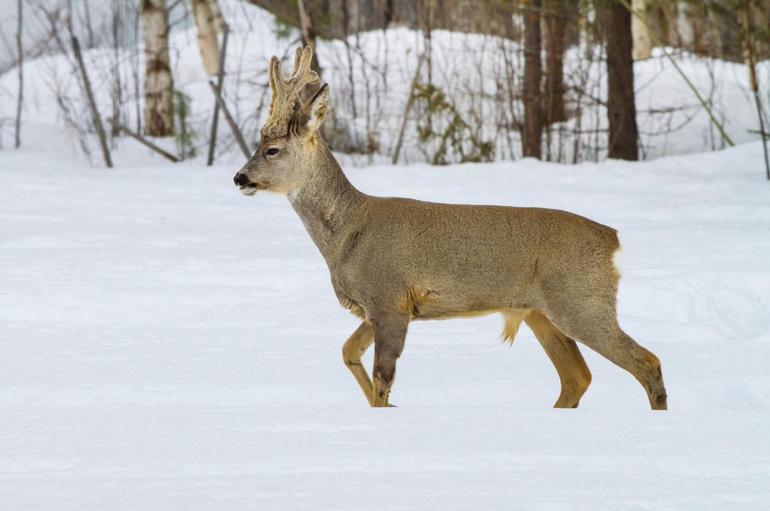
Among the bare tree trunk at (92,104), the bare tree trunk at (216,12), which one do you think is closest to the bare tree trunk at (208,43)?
the bare tree trunk at (216,12)

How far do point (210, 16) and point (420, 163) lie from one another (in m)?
5.95

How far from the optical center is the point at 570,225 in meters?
5.42

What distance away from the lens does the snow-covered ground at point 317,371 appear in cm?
371

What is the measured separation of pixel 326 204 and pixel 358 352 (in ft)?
2.34

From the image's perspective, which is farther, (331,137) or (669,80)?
(669,80)

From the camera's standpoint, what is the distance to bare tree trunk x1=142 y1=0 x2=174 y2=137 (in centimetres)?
1617

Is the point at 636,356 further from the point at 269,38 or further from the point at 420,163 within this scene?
the point at 269,38

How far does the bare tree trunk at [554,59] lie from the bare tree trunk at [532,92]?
6.0 inches

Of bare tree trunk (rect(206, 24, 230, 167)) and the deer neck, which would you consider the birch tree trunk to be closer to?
bare tree trunk (rect(206, 24, 230, 167))

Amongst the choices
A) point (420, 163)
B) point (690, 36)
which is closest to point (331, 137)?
point (420, 163)

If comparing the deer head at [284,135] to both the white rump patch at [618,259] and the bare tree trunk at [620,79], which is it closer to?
the white rump patch at [618,259]

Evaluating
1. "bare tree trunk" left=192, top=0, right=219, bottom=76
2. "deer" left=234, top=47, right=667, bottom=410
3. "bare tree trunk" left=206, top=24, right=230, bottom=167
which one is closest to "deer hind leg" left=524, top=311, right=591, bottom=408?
"deer" left=234, top=47, right=667, bottom=410

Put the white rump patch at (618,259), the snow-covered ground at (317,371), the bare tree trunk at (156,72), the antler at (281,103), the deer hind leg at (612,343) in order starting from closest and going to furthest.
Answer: the snow-covered ground at (317,371), the deer hind leg at (612,343), the white rump patch at (618,259), the antler at (281,103), the bare tree trunk at (156,72)

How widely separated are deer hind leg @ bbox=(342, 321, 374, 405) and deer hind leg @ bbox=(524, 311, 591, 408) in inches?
29.6
